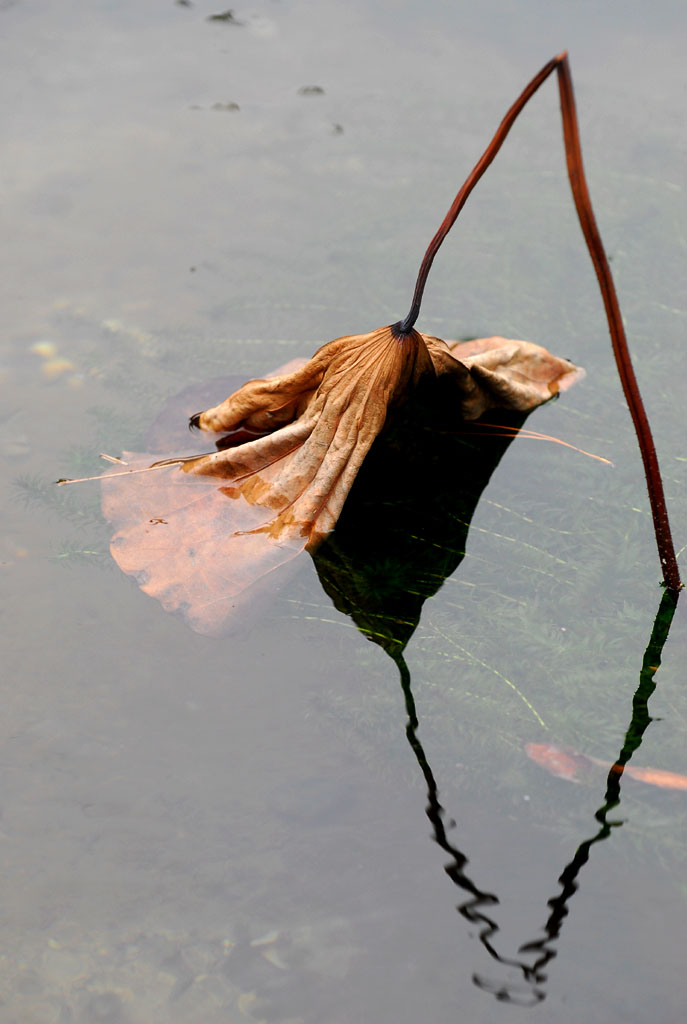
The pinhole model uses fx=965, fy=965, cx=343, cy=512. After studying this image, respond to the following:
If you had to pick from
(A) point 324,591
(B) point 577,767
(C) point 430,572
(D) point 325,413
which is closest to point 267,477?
(D) point 325,413

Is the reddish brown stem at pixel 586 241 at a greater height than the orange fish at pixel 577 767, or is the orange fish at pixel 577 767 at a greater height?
the reddish brown stem at pixel 586 241

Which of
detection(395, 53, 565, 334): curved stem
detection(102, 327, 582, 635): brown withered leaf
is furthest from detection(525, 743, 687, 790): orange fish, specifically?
detection(395, 53, 565, 334): curved stem

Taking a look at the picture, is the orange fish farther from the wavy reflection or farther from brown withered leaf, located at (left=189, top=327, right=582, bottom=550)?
brown withered leaf, located at (left=189, top=327, right=582, bottom=550)

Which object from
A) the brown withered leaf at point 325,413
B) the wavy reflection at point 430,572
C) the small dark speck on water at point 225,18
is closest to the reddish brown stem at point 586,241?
the brown withered leaf at point 325,413

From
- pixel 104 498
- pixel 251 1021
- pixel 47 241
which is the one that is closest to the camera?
pixel 251 1021

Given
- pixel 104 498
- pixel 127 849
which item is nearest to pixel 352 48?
pixel 104 498

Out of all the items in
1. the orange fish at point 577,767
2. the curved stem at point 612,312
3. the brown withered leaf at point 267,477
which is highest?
the curved stem at point 612,312

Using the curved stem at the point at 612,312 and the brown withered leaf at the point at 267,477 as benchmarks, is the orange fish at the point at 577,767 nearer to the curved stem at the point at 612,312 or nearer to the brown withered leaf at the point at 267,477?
the curved stem at the point at 612,312

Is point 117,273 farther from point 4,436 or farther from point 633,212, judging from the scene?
point 633,212
